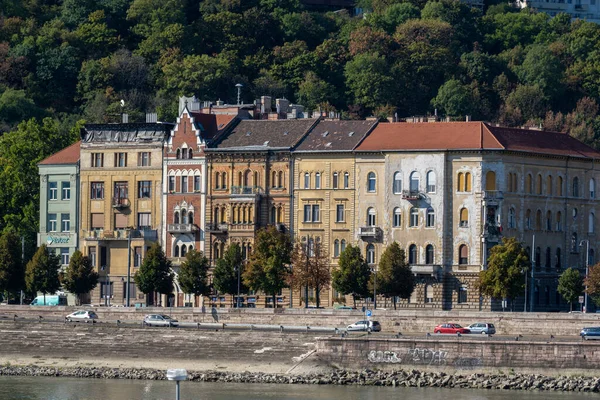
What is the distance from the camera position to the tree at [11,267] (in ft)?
452

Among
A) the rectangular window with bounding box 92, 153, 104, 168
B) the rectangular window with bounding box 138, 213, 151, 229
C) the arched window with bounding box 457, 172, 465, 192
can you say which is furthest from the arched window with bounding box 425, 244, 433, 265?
the rectangular window with bounding box 92, 153, 104, 168

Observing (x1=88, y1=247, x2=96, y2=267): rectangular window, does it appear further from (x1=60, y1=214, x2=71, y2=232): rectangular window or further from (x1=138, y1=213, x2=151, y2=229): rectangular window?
(x1=138, y1=213, x2=151, y2=229): rectangular window

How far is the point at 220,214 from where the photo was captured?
459ft

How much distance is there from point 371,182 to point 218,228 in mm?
10766

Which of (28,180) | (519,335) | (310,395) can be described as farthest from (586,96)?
(310,395)

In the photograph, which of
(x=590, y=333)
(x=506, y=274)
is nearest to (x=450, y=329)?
(x=590, y=333)

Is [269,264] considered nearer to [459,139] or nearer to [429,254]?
[429,254]

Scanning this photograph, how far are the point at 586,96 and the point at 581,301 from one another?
75704 millimetres

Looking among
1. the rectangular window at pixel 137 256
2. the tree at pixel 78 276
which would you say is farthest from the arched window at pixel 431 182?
the tree at pixel 78 276

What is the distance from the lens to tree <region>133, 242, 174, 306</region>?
135750 mm

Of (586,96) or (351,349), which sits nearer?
(351,349)

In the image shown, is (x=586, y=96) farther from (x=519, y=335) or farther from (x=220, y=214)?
(x=519, y=335)

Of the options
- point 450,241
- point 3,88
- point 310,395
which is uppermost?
point 3,88

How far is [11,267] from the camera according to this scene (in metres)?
138
